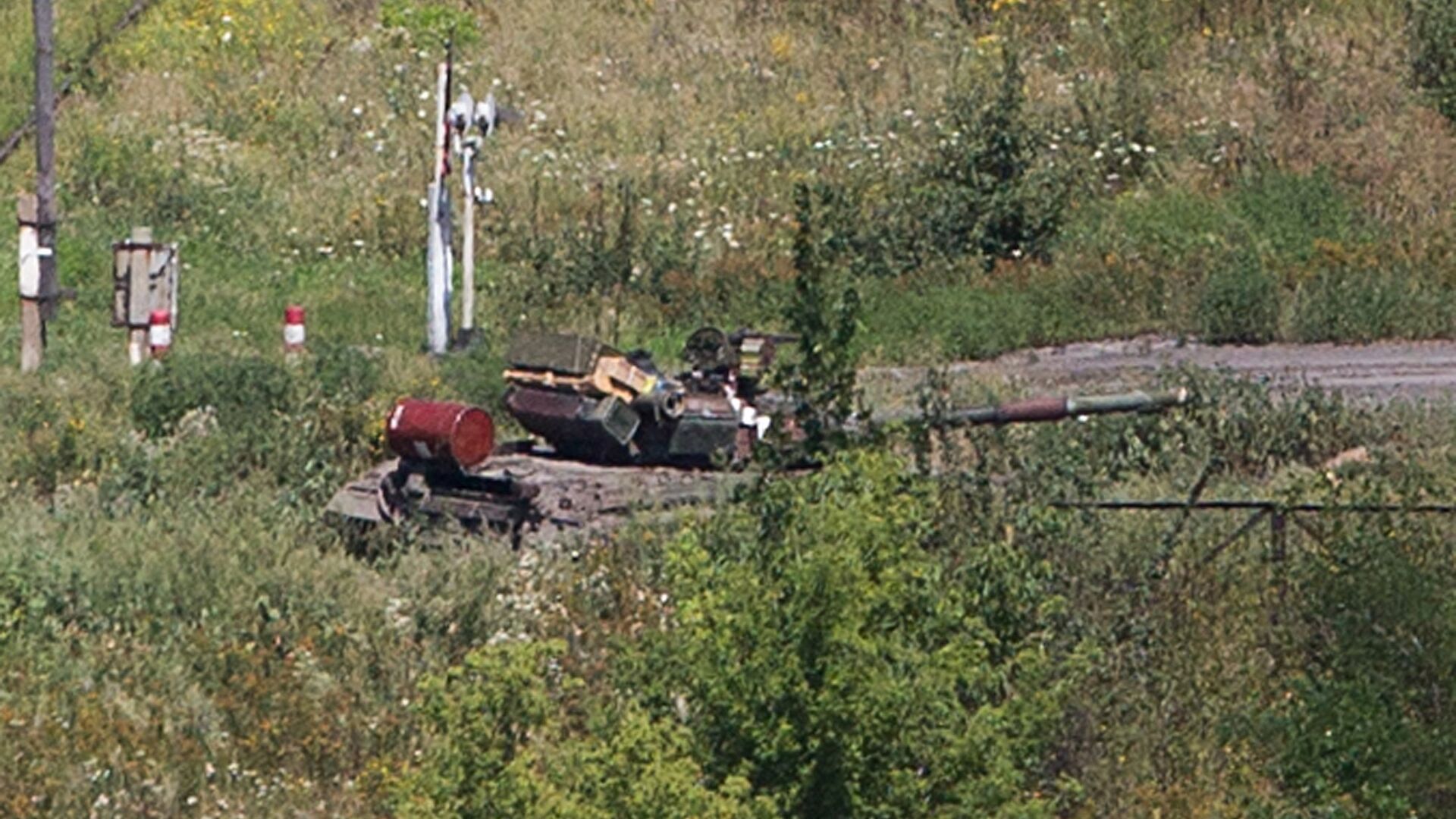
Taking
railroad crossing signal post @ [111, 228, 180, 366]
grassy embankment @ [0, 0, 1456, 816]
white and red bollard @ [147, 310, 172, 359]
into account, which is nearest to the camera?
grassy embankment @ [0, 0, 1456, 816]

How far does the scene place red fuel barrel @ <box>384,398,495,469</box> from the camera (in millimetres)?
16906

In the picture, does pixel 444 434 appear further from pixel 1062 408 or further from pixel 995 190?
pixel 995 190

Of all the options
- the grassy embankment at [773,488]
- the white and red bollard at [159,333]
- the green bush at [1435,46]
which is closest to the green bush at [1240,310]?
the grassy embankment at [773,488]

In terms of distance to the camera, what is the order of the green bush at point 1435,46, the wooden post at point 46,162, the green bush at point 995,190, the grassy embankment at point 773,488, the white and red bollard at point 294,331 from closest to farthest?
the grassy embankment at point 773,488 → the white and red bollard at point 294,331 → the wooden post at point 46,162 → the green bush at point 995,190 → the green bush at point 1435,46

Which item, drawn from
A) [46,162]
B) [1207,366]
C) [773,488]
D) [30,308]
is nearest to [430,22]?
[46,162]

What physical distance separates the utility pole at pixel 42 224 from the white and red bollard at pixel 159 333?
36.7 inches

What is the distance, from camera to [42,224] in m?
23.0

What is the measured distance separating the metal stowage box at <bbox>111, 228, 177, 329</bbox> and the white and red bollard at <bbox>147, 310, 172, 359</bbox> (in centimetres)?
42

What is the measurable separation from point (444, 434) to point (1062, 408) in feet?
13.0

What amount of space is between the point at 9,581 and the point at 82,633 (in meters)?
0.62

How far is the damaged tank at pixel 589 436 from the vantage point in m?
17.0

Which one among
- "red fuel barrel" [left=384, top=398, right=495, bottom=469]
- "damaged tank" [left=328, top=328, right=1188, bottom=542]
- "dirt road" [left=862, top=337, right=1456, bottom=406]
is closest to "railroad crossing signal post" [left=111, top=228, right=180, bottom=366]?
"damaged tank" [left=328, top=328, right=1188, bottom=542]

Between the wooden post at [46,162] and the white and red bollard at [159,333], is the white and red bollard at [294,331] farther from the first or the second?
the wooden post at [46,162]

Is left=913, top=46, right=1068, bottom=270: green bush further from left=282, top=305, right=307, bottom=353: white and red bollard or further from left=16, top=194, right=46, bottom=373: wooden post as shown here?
left=16, top=194, right=46, bottom=373: wooden post
